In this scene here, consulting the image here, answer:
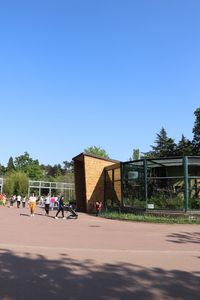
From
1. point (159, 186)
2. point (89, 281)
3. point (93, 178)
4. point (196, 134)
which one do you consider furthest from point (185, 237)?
point (196, 134)

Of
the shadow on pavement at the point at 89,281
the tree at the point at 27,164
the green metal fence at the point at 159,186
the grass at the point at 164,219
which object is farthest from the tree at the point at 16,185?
the shadow on pavement at the point at 89,281

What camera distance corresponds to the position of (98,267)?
1020 centimetres

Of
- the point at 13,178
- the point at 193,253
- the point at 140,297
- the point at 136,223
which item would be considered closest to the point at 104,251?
the point at 193,253

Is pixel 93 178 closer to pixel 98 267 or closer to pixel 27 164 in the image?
pixel 98 267

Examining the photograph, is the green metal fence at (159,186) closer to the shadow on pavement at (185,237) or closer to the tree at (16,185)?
the shadow on pavement at (185,237)

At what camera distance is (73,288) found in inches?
313

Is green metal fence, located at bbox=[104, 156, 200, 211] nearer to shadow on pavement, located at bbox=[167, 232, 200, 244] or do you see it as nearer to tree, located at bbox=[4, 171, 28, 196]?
shadow on pavement, located at bbox=[167, 232, 200, 244]

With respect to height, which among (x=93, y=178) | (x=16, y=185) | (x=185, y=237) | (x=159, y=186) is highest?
(x=16, y=185)

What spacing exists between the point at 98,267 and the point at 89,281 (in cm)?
163

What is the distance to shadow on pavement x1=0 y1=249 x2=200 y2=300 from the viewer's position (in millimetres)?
7520

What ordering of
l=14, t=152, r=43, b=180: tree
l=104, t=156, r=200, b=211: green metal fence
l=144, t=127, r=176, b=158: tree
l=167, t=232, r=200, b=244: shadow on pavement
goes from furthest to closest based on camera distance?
l=14, t=152, r=43, b=180: tree < l=144, t=127, r=176, b=158: tree < l=104, t=156, r=200, b=211: green metal fence < l=167, t=232, r=200, b=244: shadow on pavement

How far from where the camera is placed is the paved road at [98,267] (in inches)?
304

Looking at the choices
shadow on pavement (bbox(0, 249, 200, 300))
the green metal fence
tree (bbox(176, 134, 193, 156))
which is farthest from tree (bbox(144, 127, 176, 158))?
shadow on pavement (bbox(0, 249, 200, 300))

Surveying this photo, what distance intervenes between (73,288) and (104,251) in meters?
5.07
